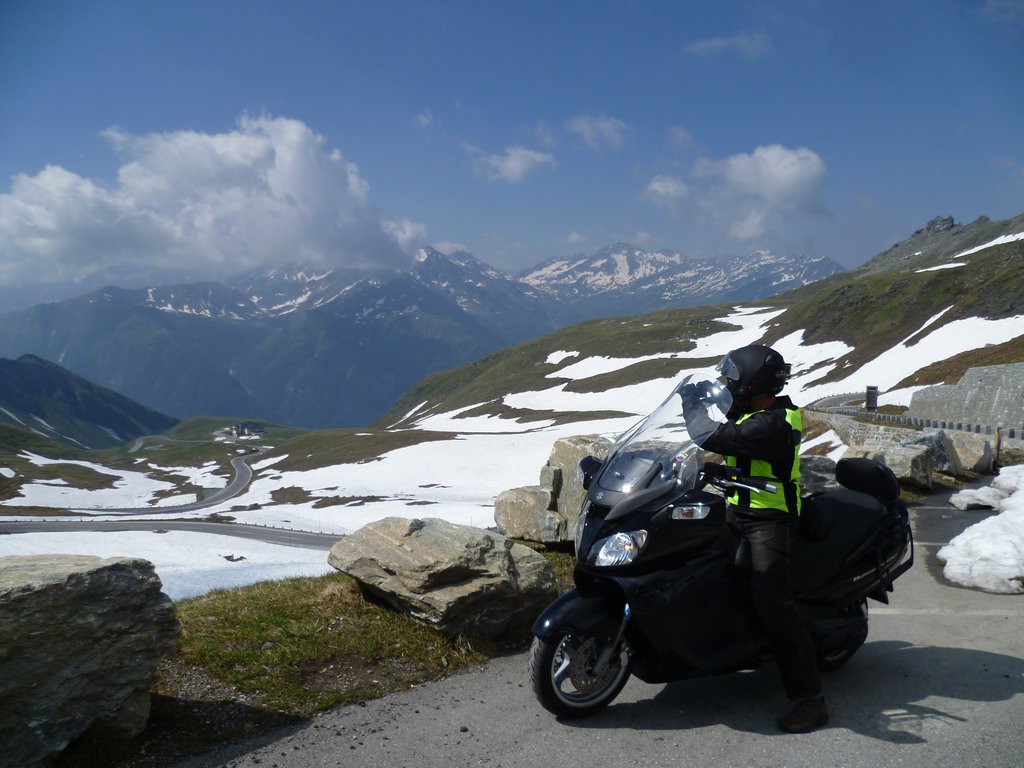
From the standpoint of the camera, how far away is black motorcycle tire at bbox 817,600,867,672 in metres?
6.19

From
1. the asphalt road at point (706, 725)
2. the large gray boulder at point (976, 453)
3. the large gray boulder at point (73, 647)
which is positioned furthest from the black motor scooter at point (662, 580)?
the large gray boulder at point (976, 453)

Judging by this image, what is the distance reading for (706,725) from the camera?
5.24 m

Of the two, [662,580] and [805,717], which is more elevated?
[662,580]

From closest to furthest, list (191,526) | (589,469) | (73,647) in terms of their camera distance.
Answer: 1. (73,647)
2. (589,469)
3. (191,526)

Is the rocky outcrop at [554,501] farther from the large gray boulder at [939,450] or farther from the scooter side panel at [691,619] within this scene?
the large gray boulder at [939,450]

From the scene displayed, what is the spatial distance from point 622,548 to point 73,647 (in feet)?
12.2

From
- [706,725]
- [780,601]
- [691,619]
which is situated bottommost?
[706,725]

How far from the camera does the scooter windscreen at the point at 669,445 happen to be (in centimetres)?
527

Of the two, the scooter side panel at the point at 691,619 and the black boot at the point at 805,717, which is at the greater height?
the scooter side panel at the point at 691,619

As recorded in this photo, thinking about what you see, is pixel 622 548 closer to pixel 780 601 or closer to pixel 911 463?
pixel 780 601

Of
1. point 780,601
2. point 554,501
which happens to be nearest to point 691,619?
point 780,601

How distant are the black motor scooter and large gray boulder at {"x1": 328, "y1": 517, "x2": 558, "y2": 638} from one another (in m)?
1.82

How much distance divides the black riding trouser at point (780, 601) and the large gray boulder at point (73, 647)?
438 cm

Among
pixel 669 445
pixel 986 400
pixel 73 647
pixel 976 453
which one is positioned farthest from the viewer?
pixel 986 400
